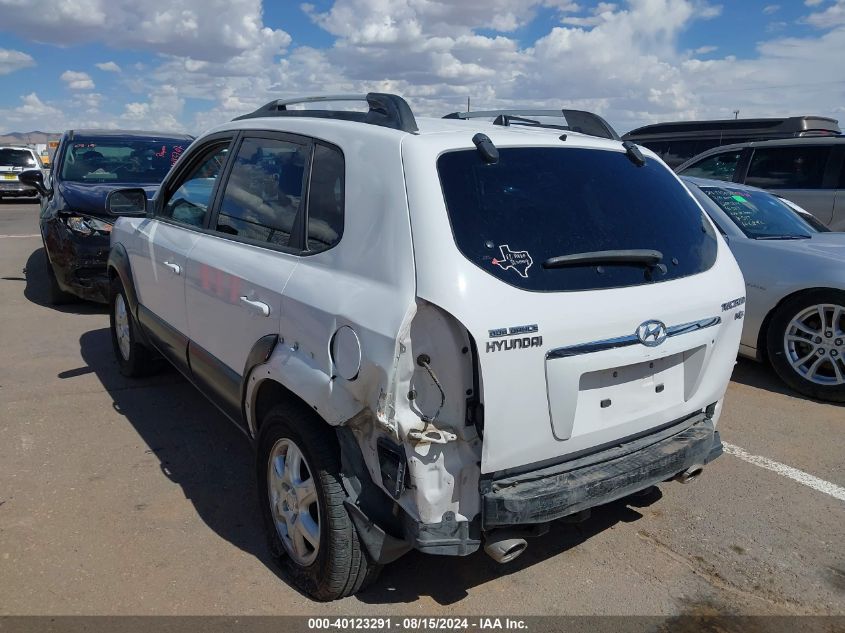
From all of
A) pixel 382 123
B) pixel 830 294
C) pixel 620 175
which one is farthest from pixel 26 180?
pixel 830 294

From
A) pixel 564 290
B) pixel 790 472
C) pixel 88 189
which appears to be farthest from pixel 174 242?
pixel 88 189

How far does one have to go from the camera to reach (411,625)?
9.30 feet

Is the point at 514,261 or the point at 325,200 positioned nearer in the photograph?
the point at 514,261

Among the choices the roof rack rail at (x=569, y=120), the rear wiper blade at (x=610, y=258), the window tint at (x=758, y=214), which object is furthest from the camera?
the window tint at (x=758, y=214)

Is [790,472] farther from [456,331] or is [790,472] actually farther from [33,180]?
[33,180]

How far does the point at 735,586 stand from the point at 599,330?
138cm

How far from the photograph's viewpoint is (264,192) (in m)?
3.41

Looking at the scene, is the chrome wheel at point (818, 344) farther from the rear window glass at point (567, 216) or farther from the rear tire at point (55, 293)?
the rear tire at point (55, 293)

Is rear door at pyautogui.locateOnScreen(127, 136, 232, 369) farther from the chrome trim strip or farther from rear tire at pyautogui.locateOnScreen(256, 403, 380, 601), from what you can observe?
the chrome trim strip

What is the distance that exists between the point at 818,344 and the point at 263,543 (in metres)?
4.11

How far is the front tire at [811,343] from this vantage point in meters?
5.17

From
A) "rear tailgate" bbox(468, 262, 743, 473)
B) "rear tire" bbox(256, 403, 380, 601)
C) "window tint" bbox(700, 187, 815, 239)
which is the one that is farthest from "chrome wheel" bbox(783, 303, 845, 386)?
"rear tire" bbox(256, 403, 380, 601)

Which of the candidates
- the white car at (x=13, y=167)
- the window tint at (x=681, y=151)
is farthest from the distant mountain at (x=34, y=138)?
the window tint at (x=681, y=151)

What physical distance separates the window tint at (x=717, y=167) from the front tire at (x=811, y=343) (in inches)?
184
